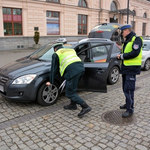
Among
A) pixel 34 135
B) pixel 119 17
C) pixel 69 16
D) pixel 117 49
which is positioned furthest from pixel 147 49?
pixel 119 17

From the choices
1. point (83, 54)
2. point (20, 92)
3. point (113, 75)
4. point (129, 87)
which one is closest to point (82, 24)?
point (113, 75)

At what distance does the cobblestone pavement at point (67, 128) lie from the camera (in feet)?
10.1

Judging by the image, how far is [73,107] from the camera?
4.52 metres

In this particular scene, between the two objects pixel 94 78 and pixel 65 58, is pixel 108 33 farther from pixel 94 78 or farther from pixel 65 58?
pixel 65 58

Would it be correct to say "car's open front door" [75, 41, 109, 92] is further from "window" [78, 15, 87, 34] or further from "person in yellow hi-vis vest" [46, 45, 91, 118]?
"window" [78, 15, 87, 34]

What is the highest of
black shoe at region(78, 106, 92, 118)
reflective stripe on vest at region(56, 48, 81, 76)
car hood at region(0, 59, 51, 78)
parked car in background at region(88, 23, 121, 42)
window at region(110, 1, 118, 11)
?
window at region(110, 1, 118, 11)

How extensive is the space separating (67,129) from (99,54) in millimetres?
3101

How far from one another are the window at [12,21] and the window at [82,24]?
9.35m

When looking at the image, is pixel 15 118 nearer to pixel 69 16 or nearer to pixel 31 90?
pixel 31 90

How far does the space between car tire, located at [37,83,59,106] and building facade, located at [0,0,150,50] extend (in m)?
16.3

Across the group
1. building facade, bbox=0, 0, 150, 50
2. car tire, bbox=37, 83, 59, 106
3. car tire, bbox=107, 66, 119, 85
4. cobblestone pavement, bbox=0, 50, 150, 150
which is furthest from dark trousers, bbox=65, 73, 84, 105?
building facade, bbox=0, 0, 150, 50

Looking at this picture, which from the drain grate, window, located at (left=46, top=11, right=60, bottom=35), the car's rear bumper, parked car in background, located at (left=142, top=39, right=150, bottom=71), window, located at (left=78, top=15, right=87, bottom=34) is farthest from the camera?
window, located at (left=78, top=15, right=87, bottom=34)

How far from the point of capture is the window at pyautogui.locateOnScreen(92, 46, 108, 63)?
5757 millimetres

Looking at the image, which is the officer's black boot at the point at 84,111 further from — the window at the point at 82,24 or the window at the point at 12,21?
the window at the point at 82,24
